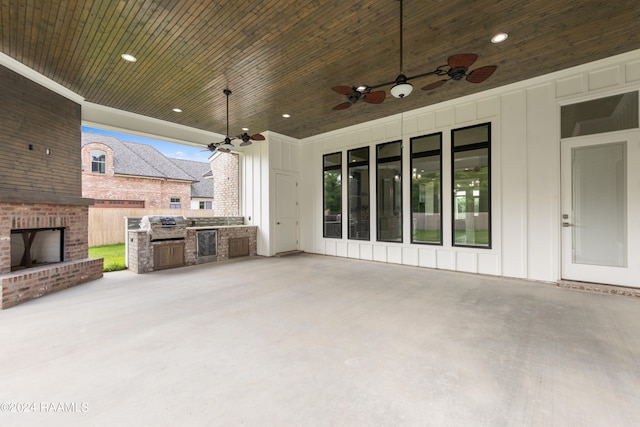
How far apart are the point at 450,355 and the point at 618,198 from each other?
4.26 metres

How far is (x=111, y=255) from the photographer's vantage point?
23.5 ft

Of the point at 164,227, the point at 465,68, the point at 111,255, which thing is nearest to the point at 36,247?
the point at 164,227

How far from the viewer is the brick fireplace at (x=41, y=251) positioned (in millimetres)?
3785

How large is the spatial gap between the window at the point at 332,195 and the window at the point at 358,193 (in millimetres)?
342

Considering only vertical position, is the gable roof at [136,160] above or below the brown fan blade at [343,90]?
above

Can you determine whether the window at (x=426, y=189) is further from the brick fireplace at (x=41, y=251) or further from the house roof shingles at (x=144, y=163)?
the house roof shingles at (x=144, y=163)

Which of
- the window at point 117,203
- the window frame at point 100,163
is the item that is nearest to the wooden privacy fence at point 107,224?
the window at point 117,203

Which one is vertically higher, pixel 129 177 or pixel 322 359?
pixel 129 177

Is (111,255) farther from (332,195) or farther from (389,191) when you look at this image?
(389,191)

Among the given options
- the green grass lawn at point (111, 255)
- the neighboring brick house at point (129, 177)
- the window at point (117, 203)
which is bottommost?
the green grass lawn at point (111, 255)

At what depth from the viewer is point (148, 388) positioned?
1935mm

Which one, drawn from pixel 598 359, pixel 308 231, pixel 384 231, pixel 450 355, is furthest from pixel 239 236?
pixel 598 359

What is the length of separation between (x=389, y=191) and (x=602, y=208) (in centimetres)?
374

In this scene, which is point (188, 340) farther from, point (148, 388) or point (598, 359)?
point (598, 359)
